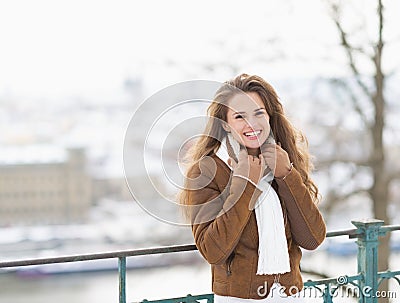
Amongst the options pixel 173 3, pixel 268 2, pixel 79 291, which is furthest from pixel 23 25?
pixel 268 2

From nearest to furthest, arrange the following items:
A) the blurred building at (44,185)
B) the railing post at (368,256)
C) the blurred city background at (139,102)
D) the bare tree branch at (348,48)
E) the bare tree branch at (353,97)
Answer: the railing post at (368,256)
the bare tree branch at (348,48)
the blurred city background at (139,102)
the bare tree branch at (353,97)
the blurred building at (44,185)

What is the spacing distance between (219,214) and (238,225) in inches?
2.4

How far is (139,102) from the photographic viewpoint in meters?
6.16

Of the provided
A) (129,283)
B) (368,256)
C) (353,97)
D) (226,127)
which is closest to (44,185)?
(129,283)

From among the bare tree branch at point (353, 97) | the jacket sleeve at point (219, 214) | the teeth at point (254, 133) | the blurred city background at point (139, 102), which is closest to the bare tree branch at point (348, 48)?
the blurred city background at point (139, 102)

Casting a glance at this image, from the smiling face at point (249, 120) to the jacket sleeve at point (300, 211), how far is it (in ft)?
0.40

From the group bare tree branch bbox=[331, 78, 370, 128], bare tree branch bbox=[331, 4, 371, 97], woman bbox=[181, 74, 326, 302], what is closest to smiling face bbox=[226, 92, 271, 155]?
woman bbox=[181, 74, 326, 302]

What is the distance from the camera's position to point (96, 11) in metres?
12.5

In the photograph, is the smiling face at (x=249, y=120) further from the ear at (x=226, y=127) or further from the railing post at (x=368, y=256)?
the railing post at (x=368, y=256)

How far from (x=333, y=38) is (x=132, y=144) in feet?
20.3

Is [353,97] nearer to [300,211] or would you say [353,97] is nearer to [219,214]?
[300,211]

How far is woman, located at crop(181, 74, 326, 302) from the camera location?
5.79ft

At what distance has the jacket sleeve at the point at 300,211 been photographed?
1830mm

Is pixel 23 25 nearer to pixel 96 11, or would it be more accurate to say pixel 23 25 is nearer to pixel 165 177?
pixel 96 11
